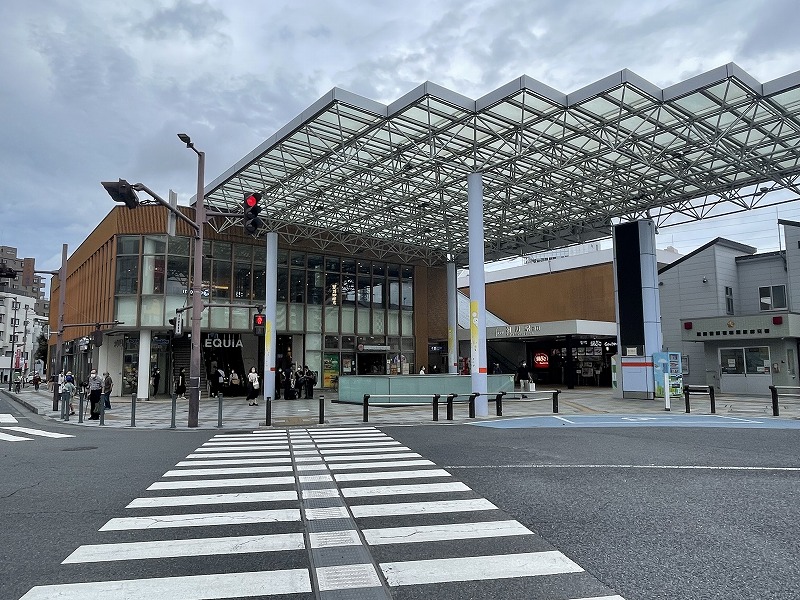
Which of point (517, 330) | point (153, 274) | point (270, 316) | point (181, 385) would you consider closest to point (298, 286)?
point (270, 316)

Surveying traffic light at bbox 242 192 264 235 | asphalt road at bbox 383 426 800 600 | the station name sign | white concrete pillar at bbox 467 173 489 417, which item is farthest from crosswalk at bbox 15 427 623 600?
the station name sign

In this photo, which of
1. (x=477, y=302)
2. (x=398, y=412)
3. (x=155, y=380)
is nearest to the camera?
(x=477, y=302)

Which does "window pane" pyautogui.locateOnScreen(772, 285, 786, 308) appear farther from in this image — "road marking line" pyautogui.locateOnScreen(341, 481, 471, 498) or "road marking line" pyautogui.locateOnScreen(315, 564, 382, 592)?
"road marking line" pyautogui.locateOnScreen(315, 564, 382, 592)

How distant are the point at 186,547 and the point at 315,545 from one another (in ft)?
4.11

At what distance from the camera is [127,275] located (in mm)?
32656

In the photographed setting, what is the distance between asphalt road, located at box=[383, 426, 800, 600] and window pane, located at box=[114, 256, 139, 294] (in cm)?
2466

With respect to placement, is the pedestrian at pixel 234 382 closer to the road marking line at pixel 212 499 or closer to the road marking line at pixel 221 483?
the road marking line at pixel 221 483

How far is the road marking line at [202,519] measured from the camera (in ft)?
21.1

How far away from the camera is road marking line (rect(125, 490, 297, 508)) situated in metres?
7.42

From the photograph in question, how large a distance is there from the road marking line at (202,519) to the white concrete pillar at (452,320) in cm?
3148

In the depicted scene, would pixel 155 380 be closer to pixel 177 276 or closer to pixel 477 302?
pixel 177 276

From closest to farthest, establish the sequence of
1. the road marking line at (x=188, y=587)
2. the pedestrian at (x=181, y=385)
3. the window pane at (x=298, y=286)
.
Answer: the road marking line at (x=188, y=587) < the pedestrian at (x=181, y=385) < the window pane at (x=298, y=286)

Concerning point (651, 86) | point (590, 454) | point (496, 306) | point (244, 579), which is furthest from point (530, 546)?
point (496, 306)

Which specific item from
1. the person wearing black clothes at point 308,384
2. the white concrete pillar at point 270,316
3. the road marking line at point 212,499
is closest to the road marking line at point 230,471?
the road marking line at point 212,499
